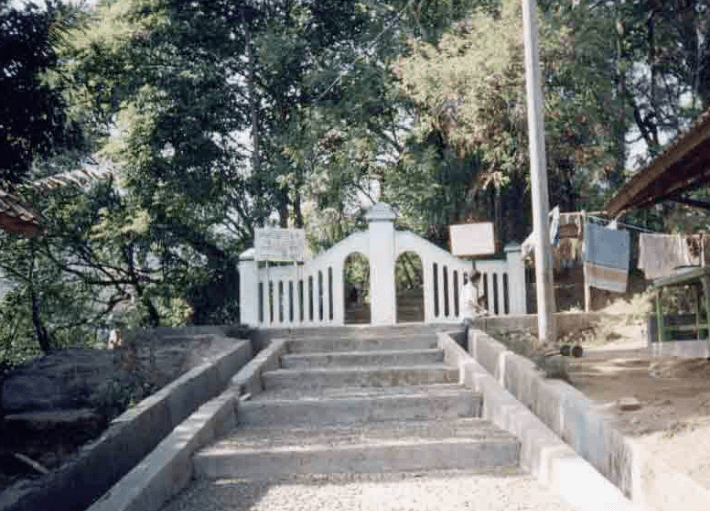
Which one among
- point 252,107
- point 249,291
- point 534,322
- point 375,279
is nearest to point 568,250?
point 534,322

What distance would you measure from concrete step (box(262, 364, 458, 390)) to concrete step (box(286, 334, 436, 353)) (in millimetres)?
1760

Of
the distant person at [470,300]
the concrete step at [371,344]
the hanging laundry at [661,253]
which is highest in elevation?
the hanging laundry at [661,253]

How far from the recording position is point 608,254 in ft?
41.2

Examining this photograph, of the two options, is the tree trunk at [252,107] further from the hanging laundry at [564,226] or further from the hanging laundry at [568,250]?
the hanging laundry at [568,250]

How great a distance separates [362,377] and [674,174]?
4418mm

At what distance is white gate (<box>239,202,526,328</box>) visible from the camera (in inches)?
452

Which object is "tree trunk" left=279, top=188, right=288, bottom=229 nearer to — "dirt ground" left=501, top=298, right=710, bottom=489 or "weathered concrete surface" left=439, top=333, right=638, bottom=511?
"dirt ground" left=501, top=298, right=710, bottom=489

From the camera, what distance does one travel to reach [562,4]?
14.3m

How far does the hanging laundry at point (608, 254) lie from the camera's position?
12516 millimetres

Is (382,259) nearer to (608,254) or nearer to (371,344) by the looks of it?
(371,344)

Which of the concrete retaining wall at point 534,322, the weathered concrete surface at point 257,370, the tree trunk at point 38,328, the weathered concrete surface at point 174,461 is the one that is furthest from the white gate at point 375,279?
the tree trunk at point 38,328

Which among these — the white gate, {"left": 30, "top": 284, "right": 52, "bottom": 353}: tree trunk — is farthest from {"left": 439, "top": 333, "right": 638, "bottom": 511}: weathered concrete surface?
{"left": 30, "top": 284, "right": 52, "bottom": 353}: tree trunk

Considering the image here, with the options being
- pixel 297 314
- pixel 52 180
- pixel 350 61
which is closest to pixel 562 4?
pixel 350 61

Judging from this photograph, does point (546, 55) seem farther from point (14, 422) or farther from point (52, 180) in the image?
point (14, 422)
